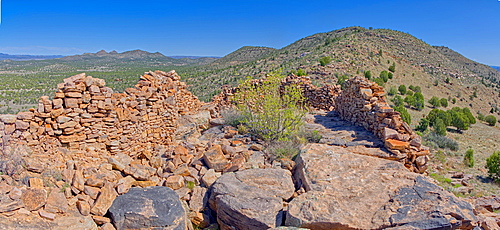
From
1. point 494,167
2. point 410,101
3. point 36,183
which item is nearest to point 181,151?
point 36,183

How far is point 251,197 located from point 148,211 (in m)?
1.56

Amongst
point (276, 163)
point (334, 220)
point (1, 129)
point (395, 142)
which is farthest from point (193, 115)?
point (334, 220)

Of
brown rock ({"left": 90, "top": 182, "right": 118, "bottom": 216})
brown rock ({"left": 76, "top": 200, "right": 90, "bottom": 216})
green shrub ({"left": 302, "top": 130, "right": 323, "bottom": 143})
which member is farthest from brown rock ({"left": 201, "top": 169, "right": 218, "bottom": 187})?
green shrub ({"left": 302, "top": 130, "right": 323, "bottom": 143})

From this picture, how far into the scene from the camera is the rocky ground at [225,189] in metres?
3.82

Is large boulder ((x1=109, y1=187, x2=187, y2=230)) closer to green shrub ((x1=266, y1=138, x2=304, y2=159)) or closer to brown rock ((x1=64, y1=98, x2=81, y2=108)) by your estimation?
→ brown rock ((x1=64, y1=98, x2=81, y2=108))

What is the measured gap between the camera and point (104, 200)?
451 centimetres

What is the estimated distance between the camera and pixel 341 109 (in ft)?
37.3

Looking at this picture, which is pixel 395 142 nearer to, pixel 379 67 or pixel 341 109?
pixel 341 109

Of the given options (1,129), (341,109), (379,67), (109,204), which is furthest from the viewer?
(379,67)

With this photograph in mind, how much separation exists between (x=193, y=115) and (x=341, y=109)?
5634mm

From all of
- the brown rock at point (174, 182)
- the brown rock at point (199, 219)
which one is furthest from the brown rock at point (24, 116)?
the brown rock at point (199, 219)

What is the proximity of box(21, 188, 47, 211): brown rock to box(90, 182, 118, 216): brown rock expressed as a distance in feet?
2.20

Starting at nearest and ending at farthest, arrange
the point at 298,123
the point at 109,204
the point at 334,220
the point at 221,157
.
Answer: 1. the point at 334,220
2. the point at 109,204
3. the point at 221,157
4. the point at 298,123

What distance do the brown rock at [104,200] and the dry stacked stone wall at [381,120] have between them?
17.9 feet
